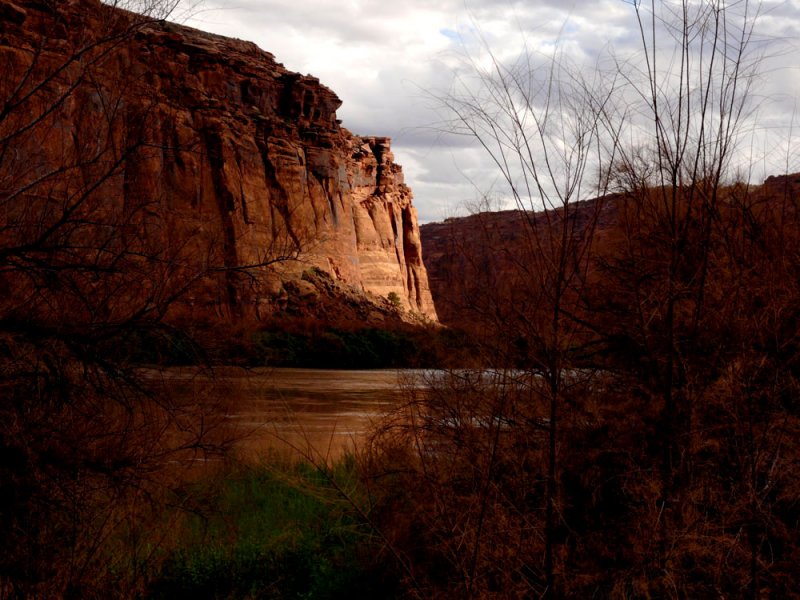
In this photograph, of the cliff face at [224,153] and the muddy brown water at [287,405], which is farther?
the muddy brown water at [287,405]

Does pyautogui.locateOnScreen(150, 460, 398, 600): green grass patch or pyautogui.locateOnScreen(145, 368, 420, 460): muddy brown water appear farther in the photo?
pyautogui.locateOnScreen(150, 460, 398, 600): green grass patch

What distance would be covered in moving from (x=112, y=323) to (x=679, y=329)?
403 centimetres

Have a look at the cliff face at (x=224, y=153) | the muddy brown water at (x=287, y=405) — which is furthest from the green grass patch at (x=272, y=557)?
the cliff face at (x=224, y=153)

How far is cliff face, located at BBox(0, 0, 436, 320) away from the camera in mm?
4992

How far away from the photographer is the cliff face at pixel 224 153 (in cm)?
499

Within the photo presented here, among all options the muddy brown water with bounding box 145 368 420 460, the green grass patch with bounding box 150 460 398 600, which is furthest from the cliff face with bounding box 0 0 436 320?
the green grass patch with bounding box 150 460 398 600

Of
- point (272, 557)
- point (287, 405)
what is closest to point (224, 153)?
point (272, 557)

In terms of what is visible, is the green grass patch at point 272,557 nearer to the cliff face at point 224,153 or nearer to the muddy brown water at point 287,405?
the muddy brown water at point 287,405

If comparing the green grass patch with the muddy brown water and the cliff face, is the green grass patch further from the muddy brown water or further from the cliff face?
the cliff face

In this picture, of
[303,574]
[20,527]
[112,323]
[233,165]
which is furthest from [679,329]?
[233,165]

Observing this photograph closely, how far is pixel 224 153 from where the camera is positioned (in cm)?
4738

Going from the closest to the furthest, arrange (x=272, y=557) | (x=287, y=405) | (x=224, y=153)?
(x=287, y=405) → (x=272, y=557) → (x=224, y=153)

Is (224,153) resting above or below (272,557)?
above

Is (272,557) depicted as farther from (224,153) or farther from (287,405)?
(224,153)
